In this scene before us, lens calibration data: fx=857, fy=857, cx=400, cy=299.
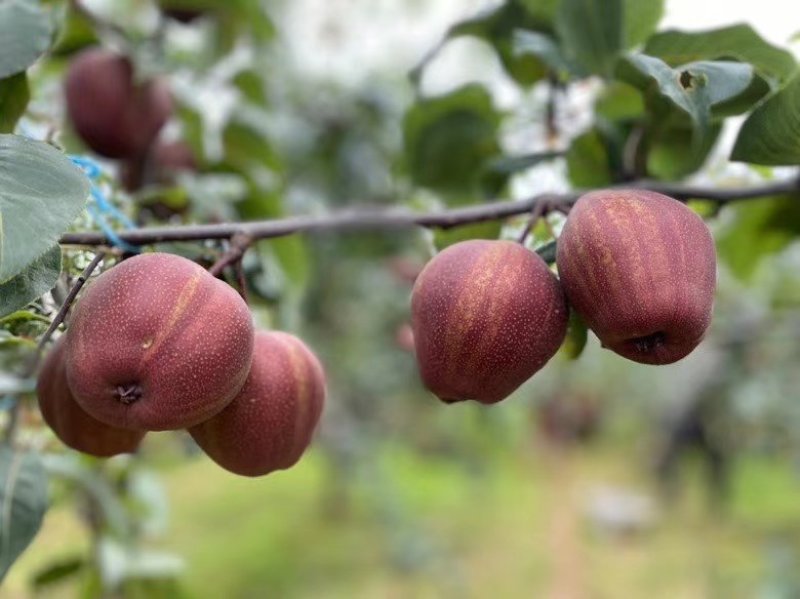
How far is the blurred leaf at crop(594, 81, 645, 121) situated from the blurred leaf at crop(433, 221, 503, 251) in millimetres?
213

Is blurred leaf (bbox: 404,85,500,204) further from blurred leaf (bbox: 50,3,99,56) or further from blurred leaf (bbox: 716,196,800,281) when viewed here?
blurred leaf (bbox: 50,3,99,56)

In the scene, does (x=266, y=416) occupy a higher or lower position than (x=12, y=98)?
lower

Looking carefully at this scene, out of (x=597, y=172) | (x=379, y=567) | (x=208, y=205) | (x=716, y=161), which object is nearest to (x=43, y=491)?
(x=208, y=205)

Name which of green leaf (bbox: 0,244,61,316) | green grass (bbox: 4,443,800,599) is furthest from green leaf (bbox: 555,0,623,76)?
green grass (bbox: 4,443,800,599)

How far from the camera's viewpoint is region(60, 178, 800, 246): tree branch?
615 millimetres

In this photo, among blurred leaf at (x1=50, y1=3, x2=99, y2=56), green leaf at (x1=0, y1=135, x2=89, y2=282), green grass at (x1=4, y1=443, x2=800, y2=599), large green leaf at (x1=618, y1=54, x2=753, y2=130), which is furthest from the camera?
green grass at (x1=4, y1=443, x2=800, y2=599)

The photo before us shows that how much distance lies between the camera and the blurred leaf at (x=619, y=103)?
0.93m

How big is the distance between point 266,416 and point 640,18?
535mm

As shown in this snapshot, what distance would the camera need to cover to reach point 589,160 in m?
0.90

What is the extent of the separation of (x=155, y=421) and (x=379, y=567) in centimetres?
348

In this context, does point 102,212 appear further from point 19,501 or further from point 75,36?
point 75,36

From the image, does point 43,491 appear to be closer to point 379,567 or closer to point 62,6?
point 62,6

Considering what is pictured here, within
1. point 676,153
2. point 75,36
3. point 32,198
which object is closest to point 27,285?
point 32,198

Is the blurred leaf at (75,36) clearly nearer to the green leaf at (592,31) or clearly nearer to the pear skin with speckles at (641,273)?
the green leaf at (592,31)
